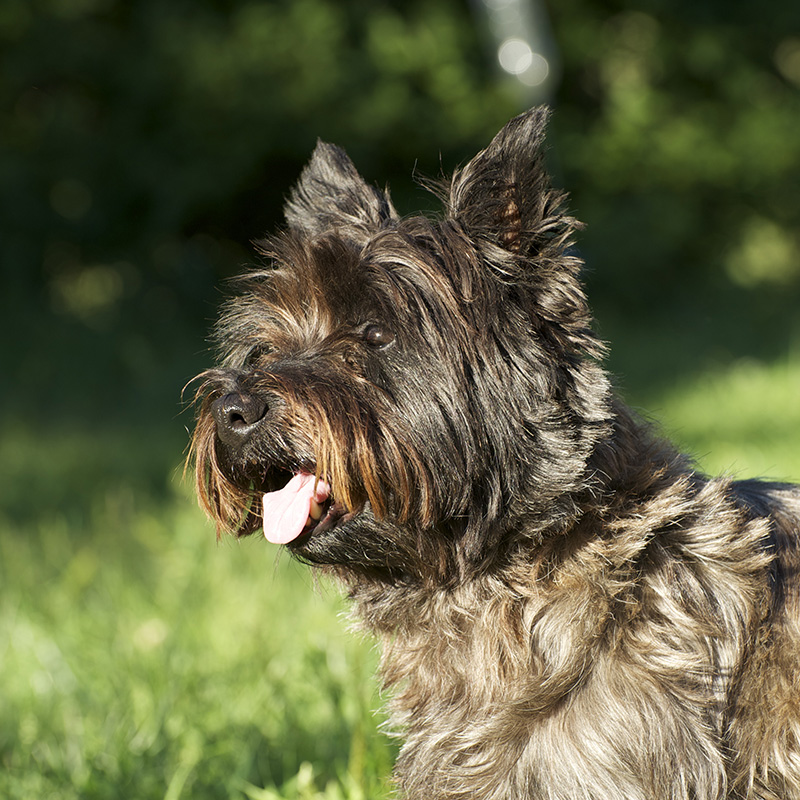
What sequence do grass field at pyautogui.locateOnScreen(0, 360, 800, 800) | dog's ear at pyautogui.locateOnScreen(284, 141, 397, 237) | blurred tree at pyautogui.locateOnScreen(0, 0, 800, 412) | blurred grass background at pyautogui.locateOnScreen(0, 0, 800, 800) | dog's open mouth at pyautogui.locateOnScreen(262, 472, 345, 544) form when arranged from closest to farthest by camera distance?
1. dog's open mouth at pyautogui.locateOnScreen(262, 472, 345, 544)
2. dog's ear at pyautogui.locateOnScreen(284, 141, 397, 237)
3. grass field at pyautogui.locateOnScreen(0, 360, 800, 800)
4. blurred grass background at pyautogui.locateOnScreen(0, 0, 800, 800)
5. blurred tree at pyautogui.locateOnScreen(0, 0, 800, 412)

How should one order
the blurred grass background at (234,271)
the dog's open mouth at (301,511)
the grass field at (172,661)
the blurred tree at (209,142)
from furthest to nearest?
the blurred tree at (209,142) < the blurred grass background at (234,271) < the grass field at (172,661) < the dog's open mouth at (301,511)

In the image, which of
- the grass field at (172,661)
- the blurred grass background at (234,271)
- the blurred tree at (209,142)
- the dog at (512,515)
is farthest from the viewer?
the blurred tree at (209,142)

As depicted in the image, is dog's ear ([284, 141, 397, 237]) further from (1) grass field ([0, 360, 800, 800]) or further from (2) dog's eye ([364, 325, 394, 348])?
(1) grass field ([0, 360, 800, 800])

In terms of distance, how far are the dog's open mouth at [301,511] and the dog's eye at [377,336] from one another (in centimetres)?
36

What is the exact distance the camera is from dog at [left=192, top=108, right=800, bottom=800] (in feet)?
7.57

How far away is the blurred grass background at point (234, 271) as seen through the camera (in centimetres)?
345

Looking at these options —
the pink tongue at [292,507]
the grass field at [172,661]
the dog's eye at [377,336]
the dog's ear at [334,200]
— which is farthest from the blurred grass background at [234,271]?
the pink tongue at [292,507]

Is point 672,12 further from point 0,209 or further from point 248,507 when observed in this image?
point 248,507

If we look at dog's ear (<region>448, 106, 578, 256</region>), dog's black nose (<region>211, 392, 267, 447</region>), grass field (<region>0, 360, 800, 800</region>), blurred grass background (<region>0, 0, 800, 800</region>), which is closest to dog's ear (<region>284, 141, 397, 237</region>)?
blurred grass background (<region>0, 0, 800, 800</region>)

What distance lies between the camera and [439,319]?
8.05ft

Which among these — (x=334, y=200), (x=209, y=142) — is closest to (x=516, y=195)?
(x=334, y=200)

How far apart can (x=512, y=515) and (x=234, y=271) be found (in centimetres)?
1162

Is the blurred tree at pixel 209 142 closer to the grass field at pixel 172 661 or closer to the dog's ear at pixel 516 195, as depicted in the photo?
the grass field at pixel 172 661

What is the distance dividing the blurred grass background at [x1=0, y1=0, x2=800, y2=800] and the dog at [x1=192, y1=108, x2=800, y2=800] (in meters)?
0.41
